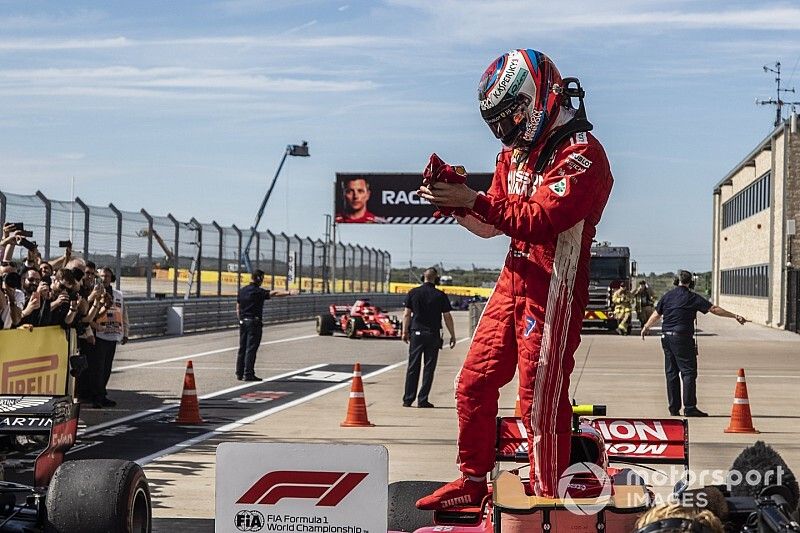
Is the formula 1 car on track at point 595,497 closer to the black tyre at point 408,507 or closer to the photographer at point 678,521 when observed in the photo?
the black tyre at point 408,507

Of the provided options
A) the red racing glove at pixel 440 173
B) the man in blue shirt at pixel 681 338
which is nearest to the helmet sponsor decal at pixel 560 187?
the red racing glove at pixel 440 173

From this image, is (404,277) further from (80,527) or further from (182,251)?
(80,527)

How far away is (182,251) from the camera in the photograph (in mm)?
31875

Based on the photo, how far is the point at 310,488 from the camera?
4.06 metres

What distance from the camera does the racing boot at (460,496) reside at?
16.0 ft

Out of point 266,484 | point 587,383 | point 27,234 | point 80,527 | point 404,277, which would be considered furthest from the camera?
point 404,277

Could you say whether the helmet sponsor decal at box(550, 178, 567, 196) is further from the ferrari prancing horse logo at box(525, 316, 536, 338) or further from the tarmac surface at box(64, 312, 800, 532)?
the tarmac surface at box(64, 312, 800, 532)

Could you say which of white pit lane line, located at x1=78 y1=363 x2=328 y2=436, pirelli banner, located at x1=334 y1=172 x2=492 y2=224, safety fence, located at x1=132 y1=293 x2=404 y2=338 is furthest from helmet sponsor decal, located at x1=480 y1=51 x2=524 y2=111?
pirelli banner, located at x1=334 y1=172 x2=492 y2=224

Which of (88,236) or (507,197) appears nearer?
(507,197)

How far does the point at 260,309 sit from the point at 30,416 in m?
13.3

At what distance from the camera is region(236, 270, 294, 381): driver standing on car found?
18.4m

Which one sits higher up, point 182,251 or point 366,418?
Answer: point 182,251

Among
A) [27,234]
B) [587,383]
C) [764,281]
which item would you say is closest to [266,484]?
[27,234]

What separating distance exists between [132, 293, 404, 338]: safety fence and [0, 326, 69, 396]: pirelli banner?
1824 centimetres
